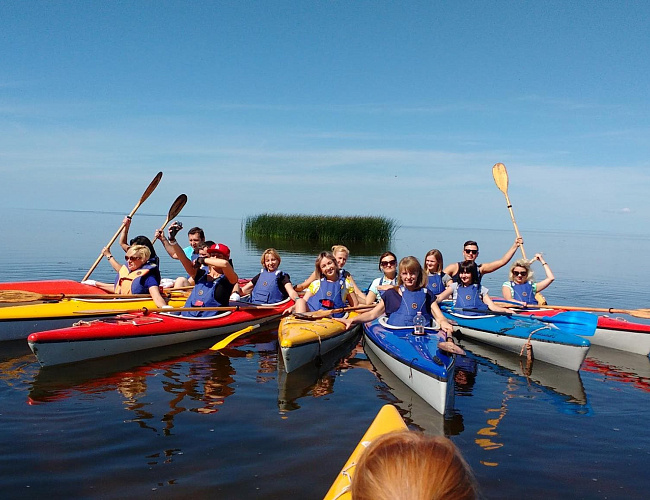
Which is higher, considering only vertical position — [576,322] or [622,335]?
[576,322]

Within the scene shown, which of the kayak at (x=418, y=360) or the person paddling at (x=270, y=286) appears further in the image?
the person paddling at (x=270, y=286)

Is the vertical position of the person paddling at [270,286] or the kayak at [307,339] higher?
the person paddling at [270,286]

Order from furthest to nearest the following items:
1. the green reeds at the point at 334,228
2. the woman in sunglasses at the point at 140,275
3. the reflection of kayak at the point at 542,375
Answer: the green reeds at the point at 334,228
the woman in sunglasses at the point at 140,275
the reflection of kayak at the point at 542,375

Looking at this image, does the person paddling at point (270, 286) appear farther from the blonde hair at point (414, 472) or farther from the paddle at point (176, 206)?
the blonde hair at point (414, 472)

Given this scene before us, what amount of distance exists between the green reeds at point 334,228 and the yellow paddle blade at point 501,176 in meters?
17.8

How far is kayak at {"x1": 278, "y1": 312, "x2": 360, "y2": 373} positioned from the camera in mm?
6602

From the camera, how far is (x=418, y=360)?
569 cm

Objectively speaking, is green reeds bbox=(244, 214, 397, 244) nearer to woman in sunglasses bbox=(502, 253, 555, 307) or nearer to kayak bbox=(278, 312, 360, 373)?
woman in sunglasses bbox=(502, 253, 555, 307)

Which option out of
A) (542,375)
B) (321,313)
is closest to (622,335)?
(542,375)

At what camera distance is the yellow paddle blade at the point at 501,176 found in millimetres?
13081

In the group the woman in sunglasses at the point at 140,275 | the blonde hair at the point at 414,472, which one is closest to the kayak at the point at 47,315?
the woman in sunglasses at the point at 140,275

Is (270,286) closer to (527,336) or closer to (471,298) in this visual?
A: (471,298)

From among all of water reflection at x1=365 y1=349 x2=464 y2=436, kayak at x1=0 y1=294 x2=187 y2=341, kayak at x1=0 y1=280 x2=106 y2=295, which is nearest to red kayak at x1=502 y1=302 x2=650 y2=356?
water reflection at x1=365 y1=349 x2=464 y2=436

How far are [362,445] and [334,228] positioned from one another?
28.7 metres
